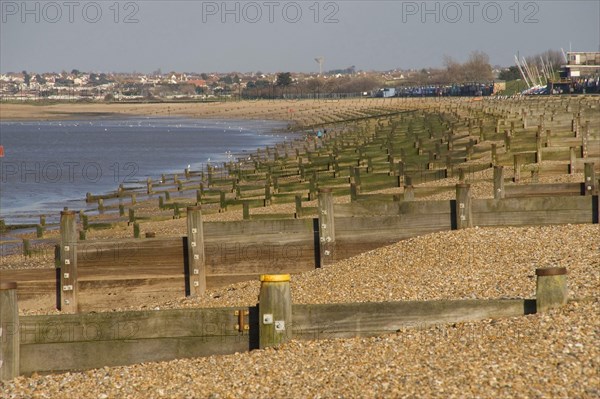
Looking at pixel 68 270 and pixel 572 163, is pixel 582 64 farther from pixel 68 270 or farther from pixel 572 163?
pixel 68 270

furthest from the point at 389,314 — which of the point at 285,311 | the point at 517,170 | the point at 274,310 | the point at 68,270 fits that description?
the point at 517,170

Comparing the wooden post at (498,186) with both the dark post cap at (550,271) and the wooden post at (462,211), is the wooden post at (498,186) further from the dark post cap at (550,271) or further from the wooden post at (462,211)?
the dark post cap at (550,271)

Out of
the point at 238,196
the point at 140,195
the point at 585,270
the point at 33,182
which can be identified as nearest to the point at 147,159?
the point at 33,182

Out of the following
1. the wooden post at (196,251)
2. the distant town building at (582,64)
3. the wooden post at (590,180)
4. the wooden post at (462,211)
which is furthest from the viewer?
the distant town building at (582,64)

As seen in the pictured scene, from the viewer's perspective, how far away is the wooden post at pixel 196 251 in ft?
Answer: 45.2

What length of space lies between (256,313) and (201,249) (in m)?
4.39

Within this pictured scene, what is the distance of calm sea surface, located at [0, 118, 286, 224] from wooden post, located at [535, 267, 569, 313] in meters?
26.5

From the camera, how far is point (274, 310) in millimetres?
9516

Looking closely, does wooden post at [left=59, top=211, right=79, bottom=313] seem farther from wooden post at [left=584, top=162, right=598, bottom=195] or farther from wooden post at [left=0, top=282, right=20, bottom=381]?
wooden post at [left=584, top=162, right=598, bottom=195]

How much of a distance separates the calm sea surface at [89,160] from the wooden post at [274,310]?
25679 mm

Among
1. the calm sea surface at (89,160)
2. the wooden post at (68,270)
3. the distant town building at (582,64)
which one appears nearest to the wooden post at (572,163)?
the wooden post at (68,270)

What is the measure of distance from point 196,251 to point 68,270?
5.32ft

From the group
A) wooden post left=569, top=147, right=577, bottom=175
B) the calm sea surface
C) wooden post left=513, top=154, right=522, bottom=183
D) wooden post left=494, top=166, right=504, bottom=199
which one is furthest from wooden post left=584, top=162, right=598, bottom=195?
the calm sea surface

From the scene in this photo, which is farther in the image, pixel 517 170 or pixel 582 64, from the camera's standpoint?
pixel 582 64
